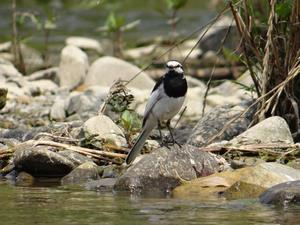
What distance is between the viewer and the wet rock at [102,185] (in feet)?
27.3

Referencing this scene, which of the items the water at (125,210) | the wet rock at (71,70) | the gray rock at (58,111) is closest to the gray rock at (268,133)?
the water at (125,210)

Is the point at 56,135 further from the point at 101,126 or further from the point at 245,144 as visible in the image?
the point at 245,144

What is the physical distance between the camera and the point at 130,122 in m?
Answer: 9.67

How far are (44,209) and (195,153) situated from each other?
1742 mm

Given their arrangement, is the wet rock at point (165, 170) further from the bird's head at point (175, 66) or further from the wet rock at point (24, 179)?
the wet rock at point (24, 179)

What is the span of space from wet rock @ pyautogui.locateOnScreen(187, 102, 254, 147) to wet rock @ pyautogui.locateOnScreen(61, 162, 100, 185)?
4.72 feet

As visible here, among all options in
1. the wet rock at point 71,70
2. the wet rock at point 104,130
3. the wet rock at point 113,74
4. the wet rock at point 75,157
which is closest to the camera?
the wet rock at point 75,157

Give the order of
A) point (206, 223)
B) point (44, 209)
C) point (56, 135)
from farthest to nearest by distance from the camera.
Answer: point (56, 135) → point (44, 209) → point (206, 223)

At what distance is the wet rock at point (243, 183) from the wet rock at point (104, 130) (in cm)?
162

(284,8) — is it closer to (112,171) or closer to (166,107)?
(166,107)

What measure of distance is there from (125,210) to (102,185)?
3.89ft

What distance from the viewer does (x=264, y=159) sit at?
9.03 metres

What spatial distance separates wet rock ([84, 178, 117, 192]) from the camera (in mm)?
8328

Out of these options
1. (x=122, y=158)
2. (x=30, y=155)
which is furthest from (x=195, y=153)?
(x=30, y=155)
